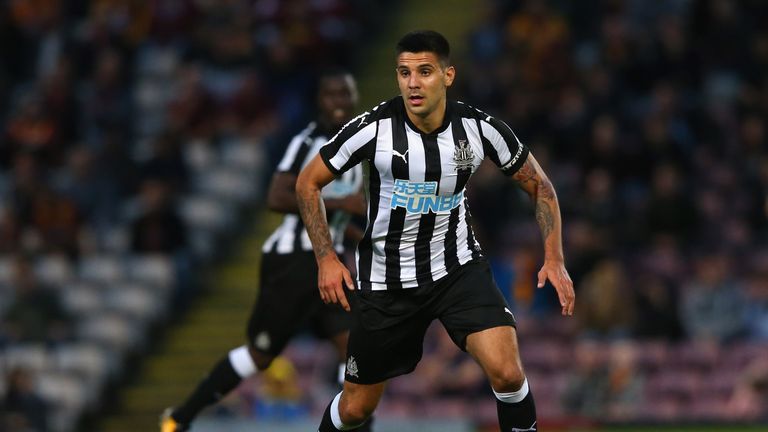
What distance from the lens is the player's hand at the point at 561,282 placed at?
6.71m

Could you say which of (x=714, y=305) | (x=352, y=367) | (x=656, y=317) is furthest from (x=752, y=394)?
(x=352, y=367)

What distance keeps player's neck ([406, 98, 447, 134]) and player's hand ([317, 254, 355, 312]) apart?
0.76 m

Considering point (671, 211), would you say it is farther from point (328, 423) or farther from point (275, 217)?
point (328, 423)

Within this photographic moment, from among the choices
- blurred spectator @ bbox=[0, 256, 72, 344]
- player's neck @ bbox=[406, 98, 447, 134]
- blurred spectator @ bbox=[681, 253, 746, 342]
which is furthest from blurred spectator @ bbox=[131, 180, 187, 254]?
player's neck @ bbox=[406, 98, 447, 134]

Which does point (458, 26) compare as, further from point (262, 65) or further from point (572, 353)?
point (572, 353)

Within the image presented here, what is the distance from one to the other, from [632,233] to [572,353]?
147cm

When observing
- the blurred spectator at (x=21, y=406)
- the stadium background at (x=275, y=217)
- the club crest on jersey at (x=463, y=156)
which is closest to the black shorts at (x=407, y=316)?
the club crest on jersey at (x=463, y=156)

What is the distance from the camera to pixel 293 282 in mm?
8367

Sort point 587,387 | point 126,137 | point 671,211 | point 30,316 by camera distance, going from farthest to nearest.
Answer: point 126,137 < point 30,316 < point 671,211 < point 587,387

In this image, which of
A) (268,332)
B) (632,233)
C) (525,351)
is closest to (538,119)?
(632,233)

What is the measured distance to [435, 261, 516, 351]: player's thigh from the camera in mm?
6855

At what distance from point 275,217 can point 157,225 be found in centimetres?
193

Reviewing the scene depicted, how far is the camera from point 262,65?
1648 centimetres

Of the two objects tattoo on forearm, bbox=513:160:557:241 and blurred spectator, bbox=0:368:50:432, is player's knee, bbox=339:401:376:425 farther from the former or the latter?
blurred spectator, bbox=0:368:50:432
